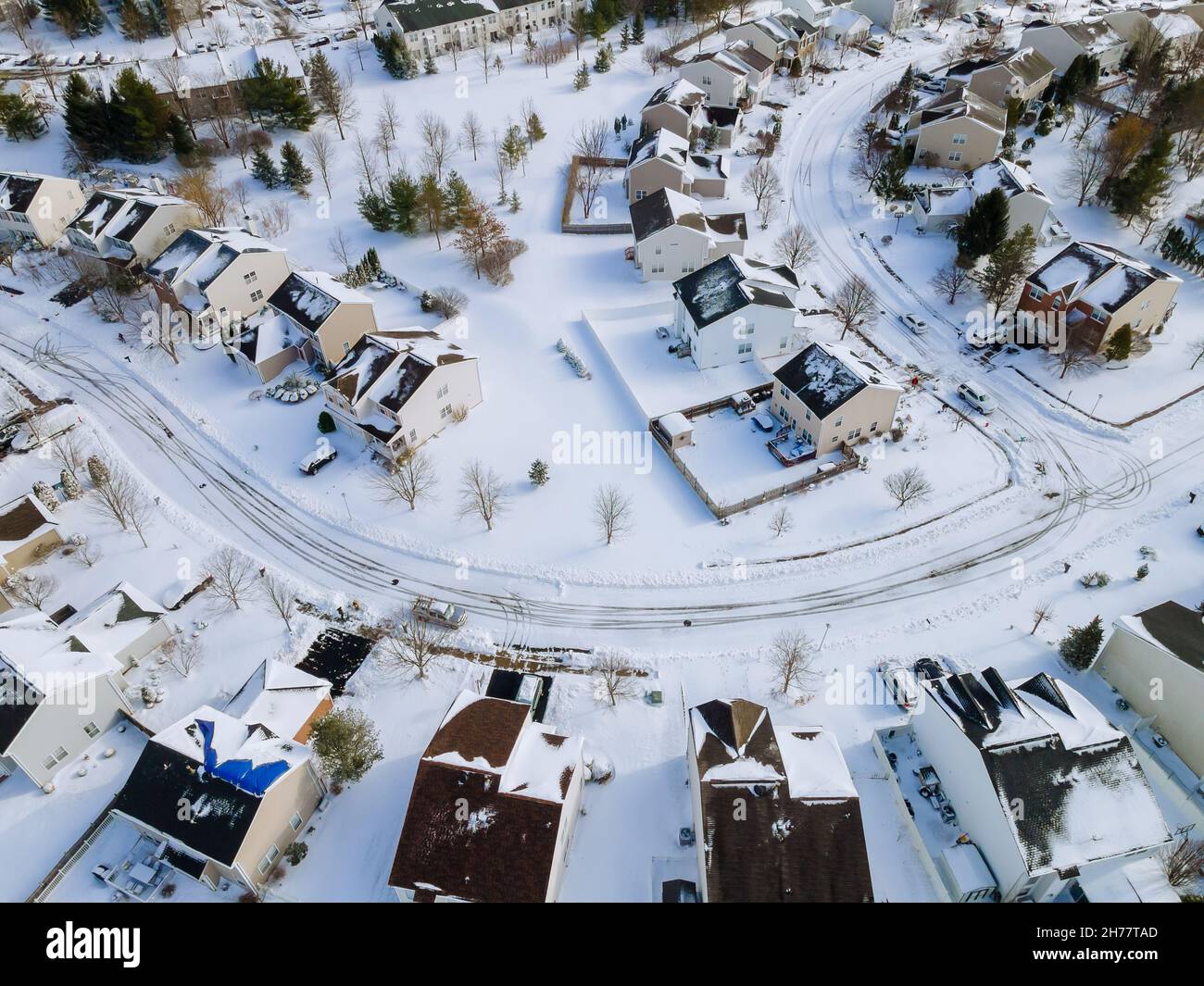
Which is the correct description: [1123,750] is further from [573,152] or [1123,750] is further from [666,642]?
[573,152]

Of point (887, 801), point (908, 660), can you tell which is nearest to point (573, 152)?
point (908, 660)

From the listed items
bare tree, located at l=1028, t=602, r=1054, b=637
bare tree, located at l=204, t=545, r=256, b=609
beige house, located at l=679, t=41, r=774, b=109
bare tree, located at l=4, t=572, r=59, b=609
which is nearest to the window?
bare tree, located at l=204, t=545, r=256, b=609

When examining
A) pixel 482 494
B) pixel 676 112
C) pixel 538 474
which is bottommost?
pixel 538 474

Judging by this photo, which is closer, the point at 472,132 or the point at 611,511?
the point at 611,511

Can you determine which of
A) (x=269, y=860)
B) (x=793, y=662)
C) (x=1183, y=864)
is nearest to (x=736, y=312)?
(x=793, y=662)

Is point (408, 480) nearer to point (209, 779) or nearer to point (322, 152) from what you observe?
point (209, 779)

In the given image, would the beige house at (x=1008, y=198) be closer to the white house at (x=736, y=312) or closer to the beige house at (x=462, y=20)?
the white house at (x=736, y=312)

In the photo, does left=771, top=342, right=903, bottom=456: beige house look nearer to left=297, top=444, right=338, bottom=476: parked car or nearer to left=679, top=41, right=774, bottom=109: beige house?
left=297, top=444, right=338, bottom=476: parked car

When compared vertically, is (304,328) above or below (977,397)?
above

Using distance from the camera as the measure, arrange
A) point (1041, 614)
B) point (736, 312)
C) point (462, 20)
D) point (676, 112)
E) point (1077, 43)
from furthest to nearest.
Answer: point (462, 20), point (1077, 43), point (676, 112), point (736, 312), point (1041, 614)
